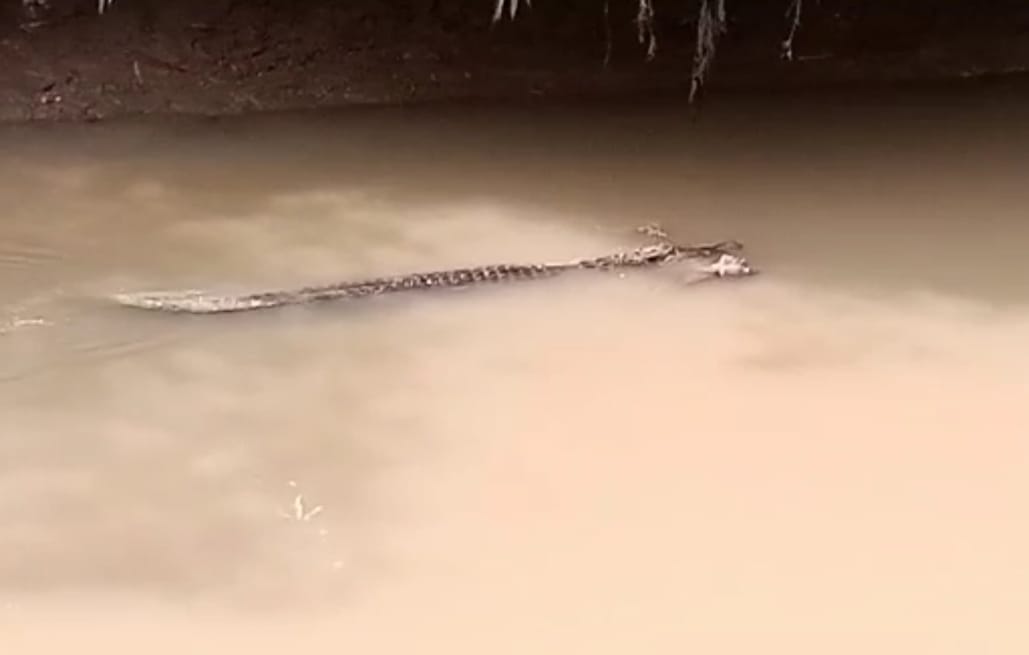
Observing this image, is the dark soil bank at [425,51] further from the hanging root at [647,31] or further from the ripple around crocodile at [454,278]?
the ripple around crocodile at [454,278]

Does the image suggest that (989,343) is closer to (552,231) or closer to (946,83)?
(552,231)

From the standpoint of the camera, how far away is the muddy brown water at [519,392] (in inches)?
92.7

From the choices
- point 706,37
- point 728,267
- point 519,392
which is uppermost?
point 706,37

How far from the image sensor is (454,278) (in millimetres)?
3336

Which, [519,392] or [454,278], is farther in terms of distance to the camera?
[454,278]

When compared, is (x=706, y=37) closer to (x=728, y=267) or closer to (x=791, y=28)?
(x=791, y=28)

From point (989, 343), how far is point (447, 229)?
137 cm

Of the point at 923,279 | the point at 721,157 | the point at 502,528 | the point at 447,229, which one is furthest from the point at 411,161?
the point at 502,528

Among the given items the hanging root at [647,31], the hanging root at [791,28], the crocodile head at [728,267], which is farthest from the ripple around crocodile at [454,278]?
the hanging root at [791,28]

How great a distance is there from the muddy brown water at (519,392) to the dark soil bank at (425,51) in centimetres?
16

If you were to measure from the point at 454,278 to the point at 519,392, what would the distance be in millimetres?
497

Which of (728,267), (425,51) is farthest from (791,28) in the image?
(728,267)

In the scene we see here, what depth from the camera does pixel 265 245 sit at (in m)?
3.56

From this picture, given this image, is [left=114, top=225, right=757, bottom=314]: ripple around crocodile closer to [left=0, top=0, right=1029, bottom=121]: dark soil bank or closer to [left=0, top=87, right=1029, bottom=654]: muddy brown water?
[left=0, top=87, right=1029, bottom=654]: muddy brown water
